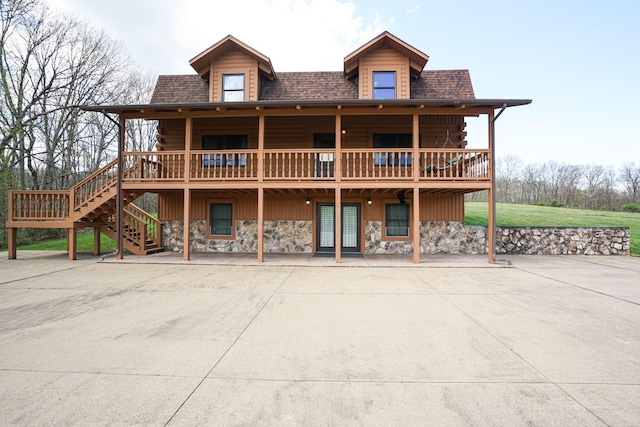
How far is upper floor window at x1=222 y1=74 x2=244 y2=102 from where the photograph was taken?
11875 mm

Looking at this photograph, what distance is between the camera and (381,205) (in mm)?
12164

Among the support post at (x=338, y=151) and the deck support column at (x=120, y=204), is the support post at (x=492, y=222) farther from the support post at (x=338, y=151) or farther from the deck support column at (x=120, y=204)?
the deck support column at (x=120, y=204)

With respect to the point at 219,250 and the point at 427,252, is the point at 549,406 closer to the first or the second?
the point at 427,252

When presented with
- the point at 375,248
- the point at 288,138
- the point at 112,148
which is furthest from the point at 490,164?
the point at 112,148

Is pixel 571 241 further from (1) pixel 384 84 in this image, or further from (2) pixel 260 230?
(2) pixel 260 230

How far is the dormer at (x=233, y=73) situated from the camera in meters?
11.8

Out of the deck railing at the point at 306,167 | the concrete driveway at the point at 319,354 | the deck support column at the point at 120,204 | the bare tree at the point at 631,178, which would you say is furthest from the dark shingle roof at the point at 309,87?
the bare tree at the point at 631,178

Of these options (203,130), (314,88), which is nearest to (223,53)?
(203,130)

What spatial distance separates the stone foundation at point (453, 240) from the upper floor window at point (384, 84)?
218 inches

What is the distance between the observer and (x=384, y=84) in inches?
458

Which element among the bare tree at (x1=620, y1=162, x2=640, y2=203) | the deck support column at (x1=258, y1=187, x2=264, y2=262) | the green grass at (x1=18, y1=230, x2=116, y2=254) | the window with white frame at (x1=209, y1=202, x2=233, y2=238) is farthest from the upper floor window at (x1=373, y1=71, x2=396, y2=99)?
the bare tree at (x1=620, y1=162, x2=640, y2=203)

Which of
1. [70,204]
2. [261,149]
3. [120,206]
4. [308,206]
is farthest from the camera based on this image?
[308,206]

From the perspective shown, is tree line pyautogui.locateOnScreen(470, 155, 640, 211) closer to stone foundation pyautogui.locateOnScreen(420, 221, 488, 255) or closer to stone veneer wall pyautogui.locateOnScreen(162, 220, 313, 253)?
stone foundation pyautogui.locateOnScreen(420, 221, 488, 255)

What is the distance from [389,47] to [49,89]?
66.7ft
